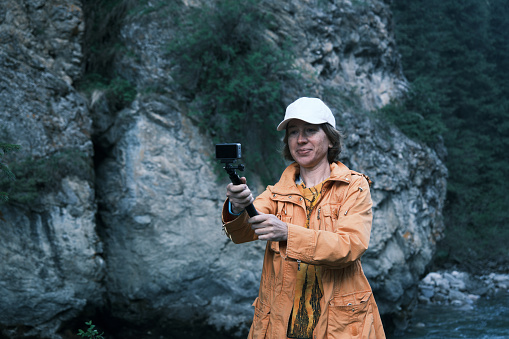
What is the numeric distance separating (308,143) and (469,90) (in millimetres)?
13893

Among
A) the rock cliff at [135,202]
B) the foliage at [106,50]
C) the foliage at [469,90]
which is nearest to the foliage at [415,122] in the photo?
the rock cliff at [135,202]

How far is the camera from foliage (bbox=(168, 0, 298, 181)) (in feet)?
21.0

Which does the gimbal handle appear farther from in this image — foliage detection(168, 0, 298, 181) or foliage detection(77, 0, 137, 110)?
→ foliage detection(77, 0, 137, 110)

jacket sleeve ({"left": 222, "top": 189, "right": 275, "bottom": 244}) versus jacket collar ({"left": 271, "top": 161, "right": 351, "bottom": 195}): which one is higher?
jacket collar ({"left": 271, "top": 161, "right": 351, "bottom": 195})

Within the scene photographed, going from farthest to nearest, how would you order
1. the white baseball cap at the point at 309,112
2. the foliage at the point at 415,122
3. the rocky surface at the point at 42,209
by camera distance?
1. the foliage at the point at 415,122
2. the rocky surface at the point at 42,209
3. the white baseball cap at the point at 309,112

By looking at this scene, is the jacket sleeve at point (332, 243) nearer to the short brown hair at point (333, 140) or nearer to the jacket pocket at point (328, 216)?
the jacket pocket at point (328, 216)

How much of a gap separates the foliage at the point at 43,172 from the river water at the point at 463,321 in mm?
5218

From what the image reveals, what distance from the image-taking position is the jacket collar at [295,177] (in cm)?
223

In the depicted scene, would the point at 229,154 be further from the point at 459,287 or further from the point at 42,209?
the point at 459,287

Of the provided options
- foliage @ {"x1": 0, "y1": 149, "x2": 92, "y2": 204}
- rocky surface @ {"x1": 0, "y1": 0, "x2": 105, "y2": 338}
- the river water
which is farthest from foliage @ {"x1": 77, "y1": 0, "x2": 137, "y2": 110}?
the river water

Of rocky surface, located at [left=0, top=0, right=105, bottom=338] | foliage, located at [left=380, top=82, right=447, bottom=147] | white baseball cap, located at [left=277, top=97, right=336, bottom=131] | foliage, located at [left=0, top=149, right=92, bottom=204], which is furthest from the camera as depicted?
foliage, located at [left=380, top=82, right=447, bottom=147]

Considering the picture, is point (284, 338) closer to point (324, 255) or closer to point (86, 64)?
point (324, 255)

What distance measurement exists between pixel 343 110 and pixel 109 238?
162 inches

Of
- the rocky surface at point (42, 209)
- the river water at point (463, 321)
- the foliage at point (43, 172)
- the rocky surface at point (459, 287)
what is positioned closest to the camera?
the foliage at point (43, 172)
